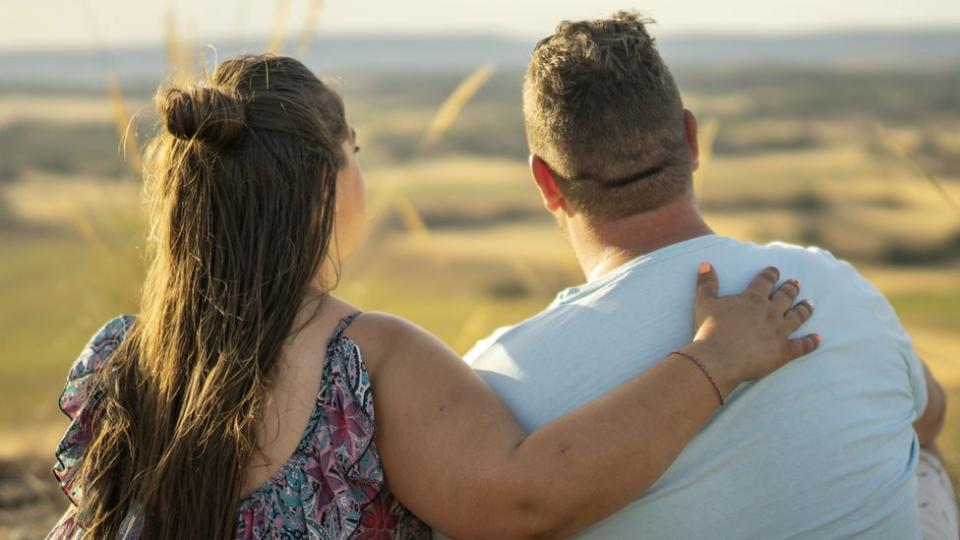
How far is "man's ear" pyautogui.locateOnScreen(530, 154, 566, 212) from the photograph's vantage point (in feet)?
7.02

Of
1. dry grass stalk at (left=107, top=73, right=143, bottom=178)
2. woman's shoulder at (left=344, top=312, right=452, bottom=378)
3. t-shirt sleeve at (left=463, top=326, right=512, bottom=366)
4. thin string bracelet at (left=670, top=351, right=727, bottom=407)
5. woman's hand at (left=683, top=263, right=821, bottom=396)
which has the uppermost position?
woman's hand at (left=683, top=263, right=821, bottom=396)

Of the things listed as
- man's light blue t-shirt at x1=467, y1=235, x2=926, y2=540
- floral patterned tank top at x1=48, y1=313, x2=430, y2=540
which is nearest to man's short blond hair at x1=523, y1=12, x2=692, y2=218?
man's light blue t-shirt at x1=467, y1=235, x2=926, y2=540

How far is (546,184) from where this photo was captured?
2.15 meters

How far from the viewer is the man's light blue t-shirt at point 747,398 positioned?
6.00 ft

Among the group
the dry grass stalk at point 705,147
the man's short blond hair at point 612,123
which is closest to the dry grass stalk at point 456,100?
the dry grass stalk at point 705,147

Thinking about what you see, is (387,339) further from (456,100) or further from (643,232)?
(456,100)

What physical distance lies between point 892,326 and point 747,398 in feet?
1.29

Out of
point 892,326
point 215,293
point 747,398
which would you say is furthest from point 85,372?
point 892,326

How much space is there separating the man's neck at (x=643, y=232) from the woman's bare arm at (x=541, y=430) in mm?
192

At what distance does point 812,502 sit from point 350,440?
2.44ft

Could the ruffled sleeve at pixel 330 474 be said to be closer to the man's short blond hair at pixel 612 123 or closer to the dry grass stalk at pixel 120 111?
the man's short blond hair at pixel 612 123

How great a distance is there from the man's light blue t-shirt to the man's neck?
0.19 ft

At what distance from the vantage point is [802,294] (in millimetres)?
1938

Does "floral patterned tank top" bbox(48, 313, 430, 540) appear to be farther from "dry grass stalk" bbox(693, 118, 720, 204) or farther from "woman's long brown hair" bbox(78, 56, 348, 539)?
"dry grass stalk" bbox(693, 118, 720, 204)
